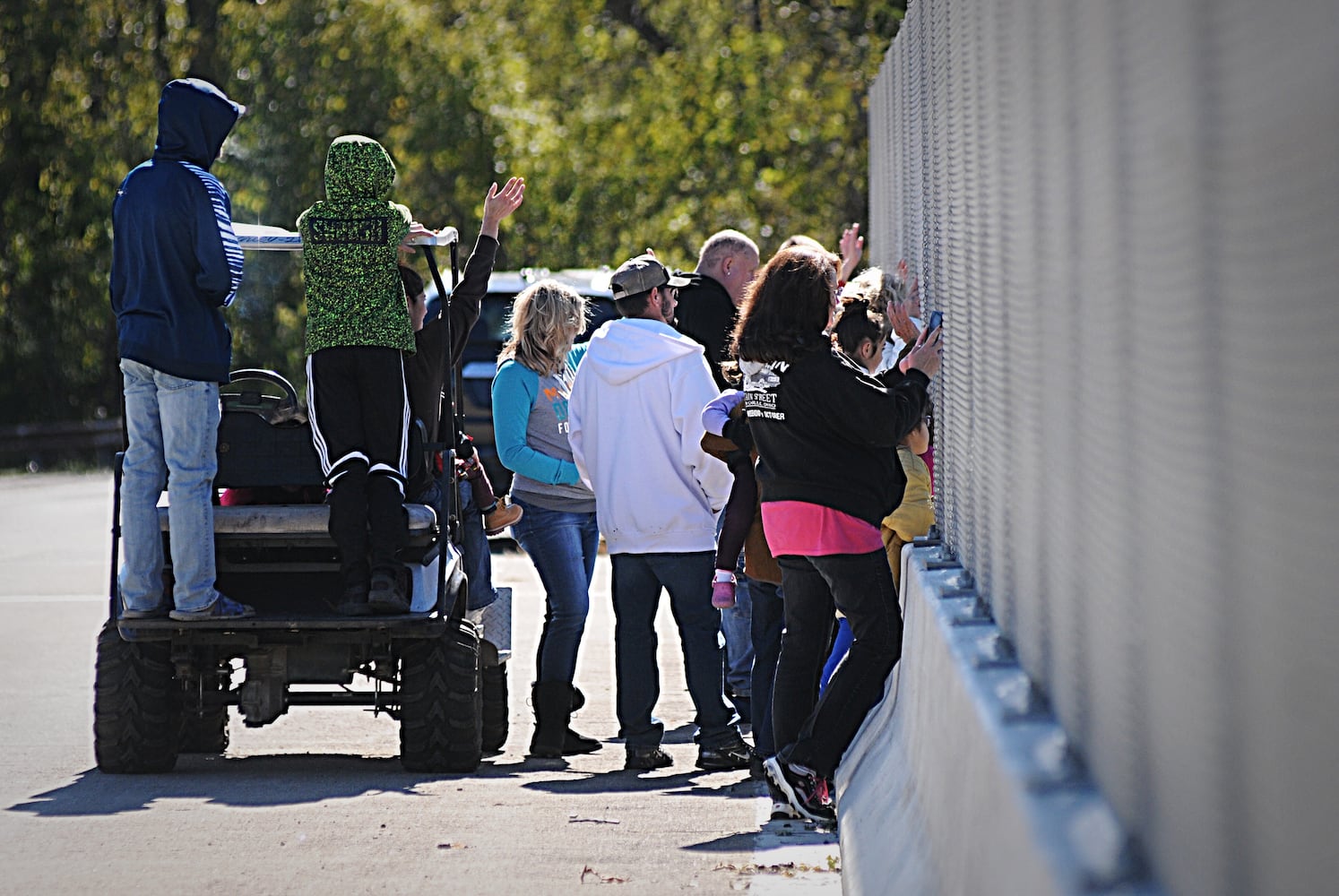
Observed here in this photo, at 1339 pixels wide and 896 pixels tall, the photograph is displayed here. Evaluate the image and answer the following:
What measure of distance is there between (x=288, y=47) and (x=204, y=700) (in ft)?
91.7

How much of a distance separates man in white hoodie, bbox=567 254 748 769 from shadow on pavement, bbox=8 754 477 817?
2.81 ft

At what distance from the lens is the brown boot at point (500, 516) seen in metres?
8.70

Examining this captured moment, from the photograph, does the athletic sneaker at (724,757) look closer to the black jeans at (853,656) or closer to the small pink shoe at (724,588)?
the small pink shoe at (724,588)

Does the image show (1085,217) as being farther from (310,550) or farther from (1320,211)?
(310,550)

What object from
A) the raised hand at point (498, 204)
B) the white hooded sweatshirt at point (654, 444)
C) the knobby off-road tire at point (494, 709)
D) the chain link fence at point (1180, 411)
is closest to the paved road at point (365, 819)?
the knobby off-road tire at point (494, 709)

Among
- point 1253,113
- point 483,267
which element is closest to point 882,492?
point 483,267

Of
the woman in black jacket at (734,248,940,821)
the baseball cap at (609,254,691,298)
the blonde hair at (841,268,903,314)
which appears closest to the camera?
the woman in black jacket at (734,248,940,821)

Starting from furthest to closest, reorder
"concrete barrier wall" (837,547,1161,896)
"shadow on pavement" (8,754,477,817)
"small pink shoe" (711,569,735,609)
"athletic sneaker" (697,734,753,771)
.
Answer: "athletic sneaker" (697,734,753,771) < "small pink shoe" (711,569,735,609) < "shadow on pavement" (8,754,477,817) < "concrete barrier wall" (837,547,1161,896)

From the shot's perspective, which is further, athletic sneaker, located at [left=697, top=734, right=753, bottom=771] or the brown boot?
the brown boot

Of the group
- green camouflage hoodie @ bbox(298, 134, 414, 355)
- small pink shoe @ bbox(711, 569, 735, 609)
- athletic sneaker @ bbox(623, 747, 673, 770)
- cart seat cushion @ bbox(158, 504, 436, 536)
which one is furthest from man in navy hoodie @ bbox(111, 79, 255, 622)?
small pink shoe @ bbox(711, 569, 735, 609)

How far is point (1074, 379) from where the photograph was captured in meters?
3.52

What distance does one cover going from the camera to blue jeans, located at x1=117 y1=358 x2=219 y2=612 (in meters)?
7.82

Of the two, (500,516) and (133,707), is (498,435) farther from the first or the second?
(133,707)

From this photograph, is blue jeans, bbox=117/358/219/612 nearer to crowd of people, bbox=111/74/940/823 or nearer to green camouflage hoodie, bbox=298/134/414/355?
crowd of people, bbox=111/74/940/823
